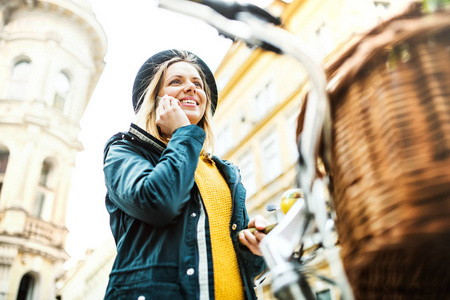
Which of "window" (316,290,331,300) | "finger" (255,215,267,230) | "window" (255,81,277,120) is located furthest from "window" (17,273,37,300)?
"finger" (255,215,267,230)

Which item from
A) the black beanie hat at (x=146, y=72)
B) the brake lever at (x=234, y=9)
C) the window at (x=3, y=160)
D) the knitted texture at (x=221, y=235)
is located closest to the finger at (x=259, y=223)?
the knitted texture at (x=221, y=235)

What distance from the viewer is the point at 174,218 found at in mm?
1084

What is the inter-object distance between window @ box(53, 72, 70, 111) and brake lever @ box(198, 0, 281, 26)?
14.2 meters

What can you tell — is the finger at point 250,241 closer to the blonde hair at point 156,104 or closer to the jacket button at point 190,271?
the jacket button at point 190,271

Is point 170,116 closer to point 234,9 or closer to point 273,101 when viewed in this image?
point 234,9

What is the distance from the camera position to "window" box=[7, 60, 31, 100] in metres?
12.9

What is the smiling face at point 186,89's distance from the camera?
1.33 m

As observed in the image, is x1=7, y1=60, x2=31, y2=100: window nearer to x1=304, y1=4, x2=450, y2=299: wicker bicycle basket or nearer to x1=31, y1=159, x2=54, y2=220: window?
x1=31, y1=159, x2=54, y2=220: window

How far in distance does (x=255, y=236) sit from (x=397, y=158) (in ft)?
1.88

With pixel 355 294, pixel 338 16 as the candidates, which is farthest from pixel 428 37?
pixel 338 16

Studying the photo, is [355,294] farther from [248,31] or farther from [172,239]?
[172,239]

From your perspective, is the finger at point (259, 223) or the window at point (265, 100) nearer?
the finger at point (259, 223)

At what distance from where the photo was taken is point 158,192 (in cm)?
93

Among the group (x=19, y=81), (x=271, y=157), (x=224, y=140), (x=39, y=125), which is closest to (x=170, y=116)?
(x=271, y=157)
